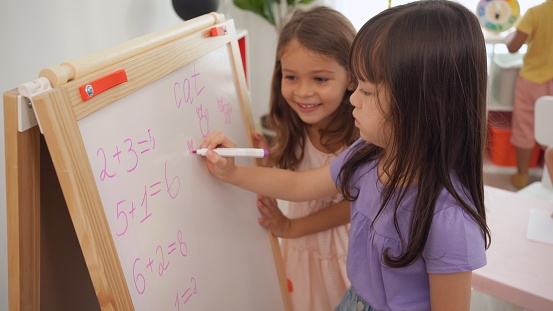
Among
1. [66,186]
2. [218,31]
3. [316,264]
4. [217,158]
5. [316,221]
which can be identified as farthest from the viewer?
[316,264]

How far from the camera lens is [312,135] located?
139 cm

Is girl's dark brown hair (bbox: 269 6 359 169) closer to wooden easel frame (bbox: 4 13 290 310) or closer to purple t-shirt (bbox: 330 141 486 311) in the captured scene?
purple t-shirt (bbox: 330 141 486 311)

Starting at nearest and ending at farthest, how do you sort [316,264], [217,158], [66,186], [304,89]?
[66,186] < [217,158] < [304,89] < [316,264]

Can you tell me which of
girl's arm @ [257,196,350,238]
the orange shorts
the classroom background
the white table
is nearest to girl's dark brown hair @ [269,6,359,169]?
girl's arm @ [257,196,350,238]

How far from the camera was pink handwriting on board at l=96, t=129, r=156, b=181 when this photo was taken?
2.35ft

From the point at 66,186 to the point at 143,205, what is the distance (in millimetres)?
166

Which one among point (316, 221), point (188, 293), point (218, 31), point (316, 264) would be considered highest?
A: point (218, 31)

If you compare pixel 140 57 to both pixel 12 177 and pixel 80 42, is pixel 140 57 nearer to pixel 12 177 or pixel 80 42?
pixel 12 177

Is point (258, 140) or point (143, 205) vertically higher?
point (143, 205)

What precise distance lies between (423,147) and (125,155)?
19.0 inches

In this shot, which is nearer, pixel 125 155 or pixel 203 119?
pixel 125 155

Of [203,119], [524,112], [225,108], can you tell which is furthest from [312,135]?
[524,112]

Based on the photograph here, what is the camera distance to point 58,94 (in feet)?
2.09

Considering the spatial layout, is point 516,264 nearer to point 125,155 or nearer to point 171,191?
point 171,191
